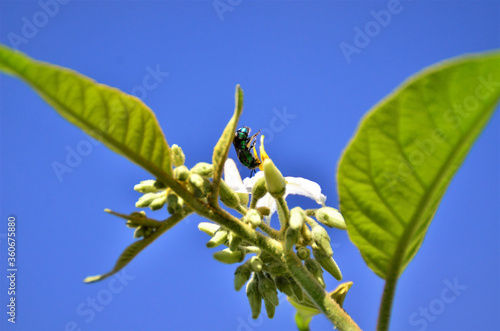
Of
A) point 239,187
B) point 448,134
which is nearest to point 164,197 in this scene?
point 239,187

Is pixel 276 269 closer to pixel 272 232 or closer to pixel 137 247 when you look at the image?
pixel 272 232

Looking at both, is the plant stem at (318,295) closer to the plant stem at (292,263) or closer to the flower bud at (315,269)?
the plant stem at (292,263)

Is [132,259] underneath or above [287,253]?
above

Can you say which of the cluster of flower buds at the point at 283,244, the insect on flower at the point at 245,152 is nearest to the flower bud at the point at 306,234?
the cluster of flower buds at the point at 283,244

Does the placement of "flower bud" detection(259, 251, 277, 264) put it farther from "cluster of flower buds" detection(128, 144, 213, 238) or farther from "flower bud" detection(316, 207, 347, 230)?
"cluster of flower buds" detection(128, 144, 213, 238)

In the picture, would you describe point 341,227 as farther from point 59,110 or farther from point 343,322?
point 59,110

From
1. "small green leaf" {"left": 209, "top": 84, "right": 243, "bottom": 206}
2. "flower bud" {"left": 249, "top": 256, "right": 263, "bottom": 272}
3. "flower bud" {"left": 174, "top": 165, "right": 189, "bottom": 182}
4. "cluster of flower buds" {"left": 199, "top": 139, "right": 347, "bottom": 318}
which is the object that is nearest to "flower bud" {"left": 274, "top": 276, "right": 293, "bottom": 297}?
"cluster of flower buds" {"left": 199, "top": 139, "right": 347, "bottom": 318}
